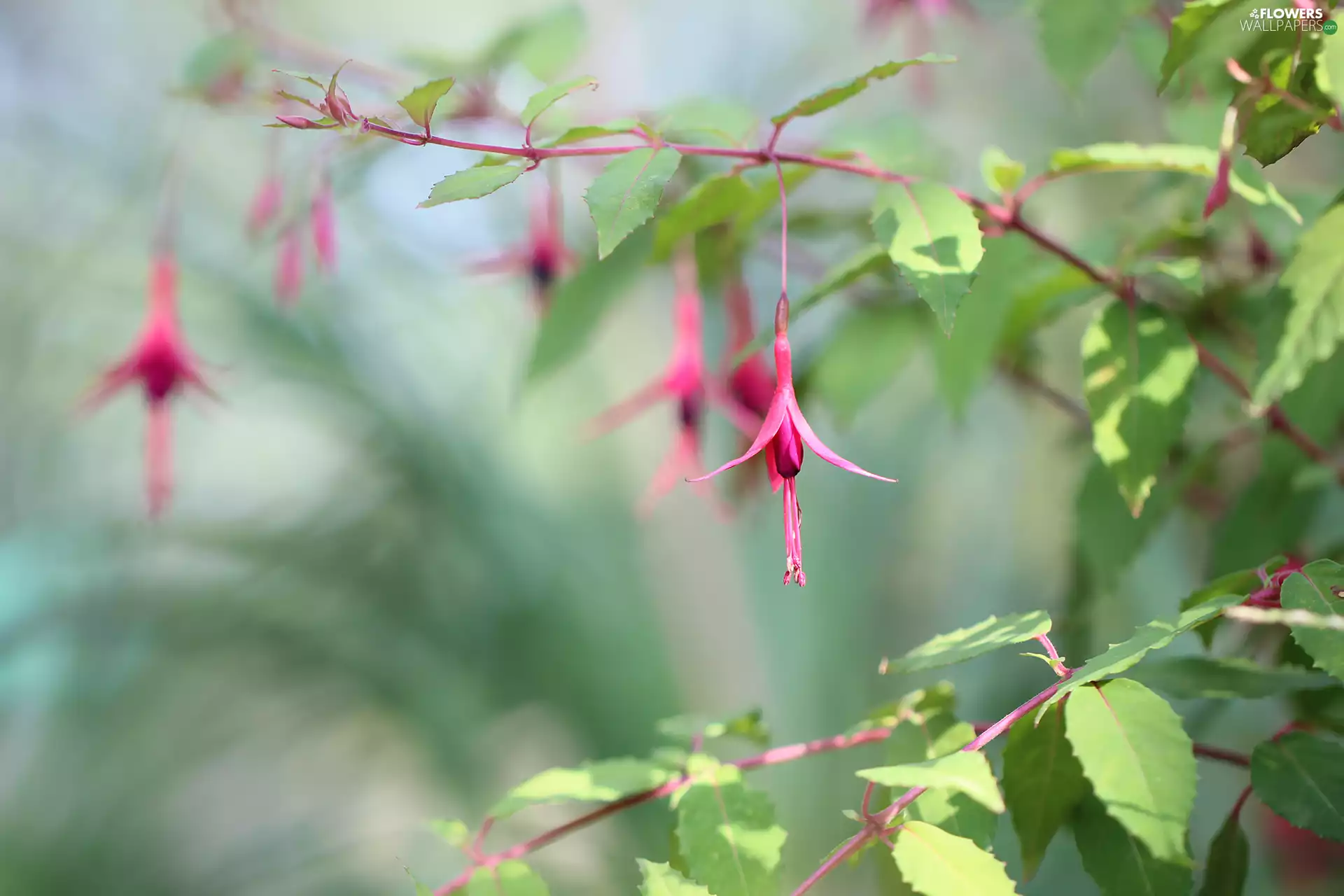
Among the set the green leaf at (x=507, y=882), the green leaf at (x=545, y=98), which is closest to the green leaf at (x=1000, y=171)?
the green leaf at (x=545, y=98)

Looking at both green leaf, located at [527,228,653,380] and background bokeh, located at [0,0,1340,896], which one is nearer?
green leaf, located at [527,228,653,380]

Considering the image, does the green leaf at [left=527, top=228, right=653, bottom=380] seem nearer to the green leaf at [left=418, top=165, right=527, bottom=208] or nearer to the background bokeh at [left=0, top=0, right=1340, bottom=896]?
the green leaf at [left=418, top=165, right=527, bottom=208]

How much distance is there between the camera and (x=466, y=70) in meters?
0.39

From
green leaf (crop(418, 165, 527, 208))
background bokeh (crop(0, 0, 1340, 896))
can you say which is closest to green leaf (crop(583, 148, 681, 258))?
green leaf (crop(418, 165, 527, 208))

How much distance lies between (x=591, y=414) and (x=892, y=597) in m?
0.35

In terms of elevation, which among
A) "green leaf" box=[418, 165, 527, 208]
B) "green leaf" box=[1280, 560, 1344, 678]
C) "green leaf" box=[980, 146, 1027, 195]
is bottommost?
"green leaf" box=[1280, 560, 1344, 678]

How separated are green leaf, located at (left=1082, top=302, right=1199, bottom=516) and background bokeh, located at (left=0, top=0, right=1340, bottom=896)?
0.48 meters

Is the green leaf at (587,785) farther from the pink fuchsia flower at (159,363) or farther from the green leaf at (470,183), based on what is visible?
the pink fuchsia flower at (159,363)

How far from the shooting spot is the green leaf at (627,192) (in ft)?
0.65

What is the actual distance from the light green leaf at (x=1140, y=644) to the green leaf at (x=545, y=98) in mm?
164

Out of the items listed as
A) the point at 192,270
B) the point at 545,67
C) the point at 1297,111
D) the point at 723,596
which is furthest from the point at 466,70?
the point at 723,596

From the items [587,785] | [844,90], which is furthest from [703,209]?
[587,785]

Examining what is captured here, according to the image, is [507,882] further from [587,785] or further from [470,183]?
[470,183]

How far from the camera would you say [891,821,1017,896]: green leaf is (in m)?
0.18
